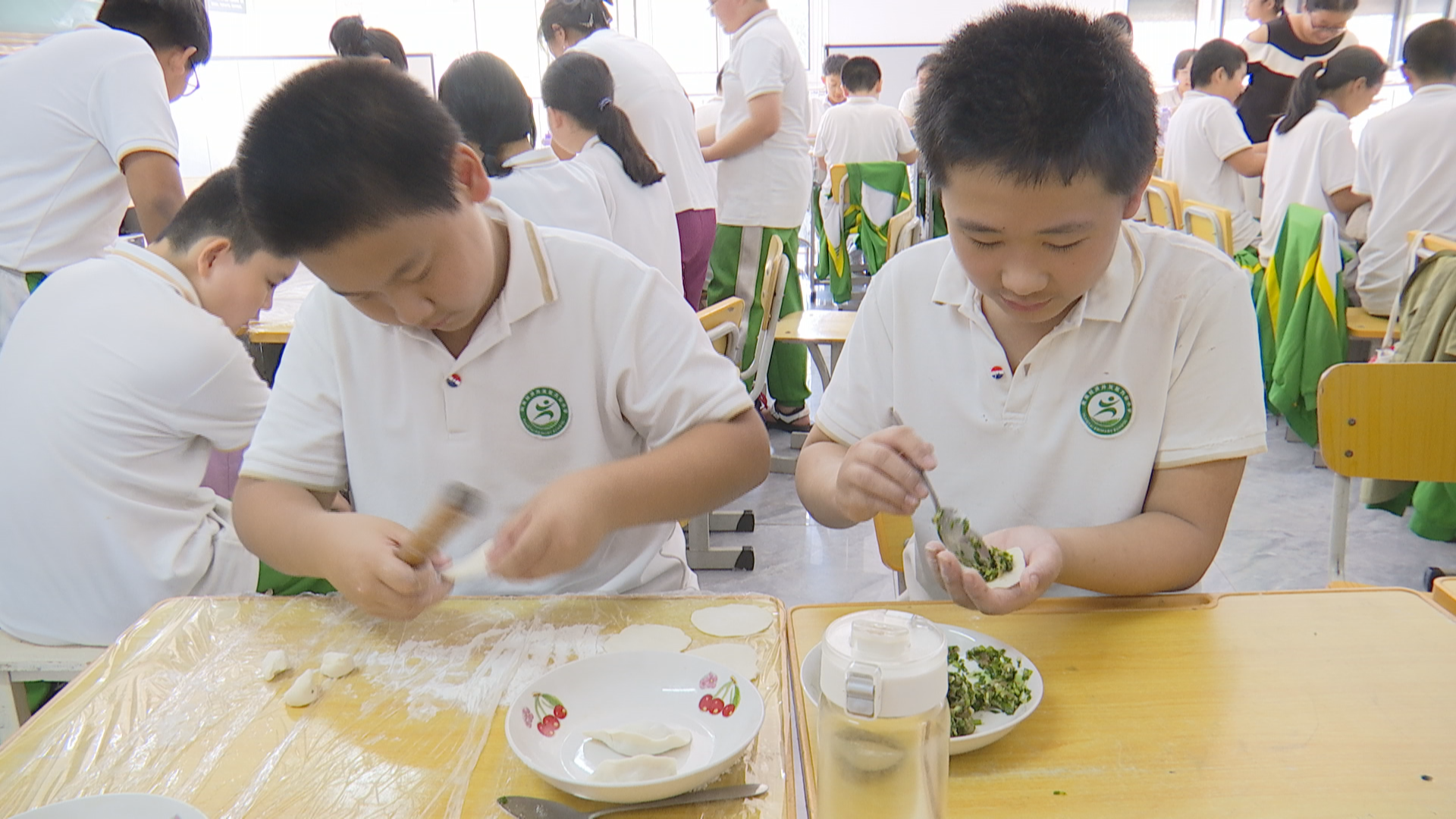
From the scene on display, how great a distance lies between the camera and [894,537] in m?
1.50

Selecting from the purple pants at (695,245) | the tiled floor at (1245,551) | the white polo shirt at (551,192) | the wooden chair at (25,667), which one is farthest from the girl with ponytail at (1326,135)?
the wooden chair at (25,667)

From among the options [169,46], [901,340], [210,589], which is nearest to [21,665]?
[210,589]

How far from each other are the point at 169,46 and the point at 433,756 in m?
2.45

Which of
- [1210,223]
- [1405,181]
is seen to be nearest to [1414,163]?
[1405,181]

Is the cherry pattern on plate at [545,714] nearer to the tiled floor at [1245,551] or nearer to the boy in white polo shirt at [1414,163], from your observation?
the tiled floor at [1245,551]

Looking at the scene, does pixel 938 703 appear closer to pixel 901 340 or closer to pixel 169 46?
pixel 901 340

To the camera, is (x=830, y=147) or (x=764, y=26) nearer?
(x=764, y=26)

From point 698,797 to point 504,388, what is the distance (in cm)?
66

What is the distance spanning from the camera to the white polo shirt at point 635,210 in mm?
2910

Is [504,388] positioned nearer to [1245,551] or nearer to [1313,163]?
[1245,551]

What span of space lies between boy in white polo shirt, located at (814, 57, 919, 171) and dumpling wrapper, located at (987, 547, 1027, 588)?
6.10m

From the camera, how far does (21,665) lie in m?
1.36

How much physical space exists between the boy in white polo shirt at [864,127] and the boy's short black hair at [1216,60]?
219 cm

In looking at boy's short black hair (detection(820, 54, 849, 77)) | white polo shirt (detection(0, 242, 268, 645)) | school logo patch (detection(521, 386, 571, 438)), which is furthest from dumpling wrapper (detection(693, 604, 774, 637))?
boy's short black hair (detection(820, 54, 849, 77))
